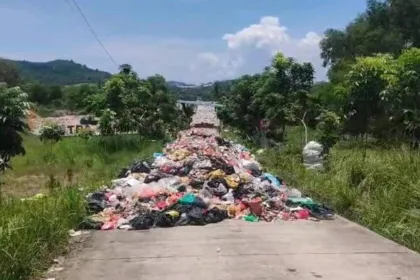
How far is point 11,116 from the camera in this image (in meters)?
12.2

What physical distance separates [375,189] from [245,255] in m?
4.30

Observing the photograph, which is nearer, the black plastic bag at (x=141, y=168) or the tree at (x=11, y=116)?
the tree at (x=11, y=116)

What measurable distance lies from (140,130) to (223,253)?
24407mm

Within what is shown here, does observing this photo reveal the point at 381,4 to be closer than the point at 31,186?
No

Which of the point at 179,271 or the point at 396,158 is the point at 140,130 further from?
the point at 179,271

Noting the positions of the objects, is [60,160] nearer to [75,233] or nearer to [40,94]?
[75,233]

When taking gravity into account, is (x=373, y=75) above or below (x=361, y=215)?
above

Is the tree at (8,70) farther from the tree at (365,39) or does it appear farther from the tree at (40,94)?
the tree at (365,39)

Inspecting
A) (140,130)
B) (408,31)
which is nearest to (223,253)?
(140,130)

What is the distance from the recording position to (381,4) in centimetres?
5150

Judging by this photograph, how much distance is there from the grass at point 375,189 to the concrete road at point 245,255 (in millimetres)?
379

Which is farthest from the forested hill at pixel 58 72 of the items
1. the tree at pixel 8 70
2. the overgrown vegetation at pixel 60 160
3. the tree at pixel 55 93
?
the overgrown vegetation at pixel 60 160

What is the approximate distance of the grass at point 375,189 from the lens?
818 cm

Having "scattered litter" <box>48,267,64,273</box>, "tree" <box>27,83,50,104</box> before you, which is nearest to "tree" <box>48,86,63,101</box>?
"tree" <box>27,83,50,104</box>
